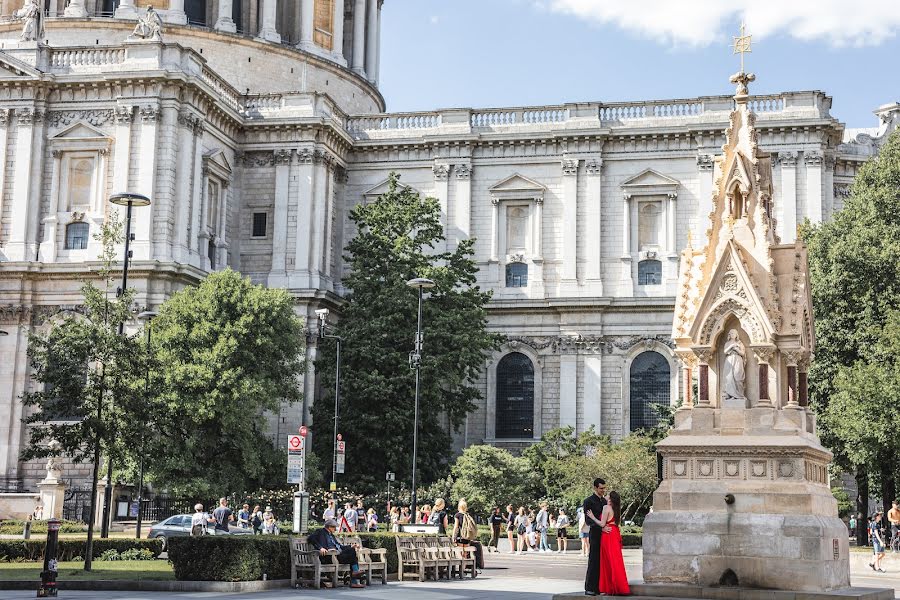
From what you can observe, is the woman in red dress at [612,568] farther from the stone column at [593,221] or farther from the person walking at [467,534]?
the stone column at [593,221]

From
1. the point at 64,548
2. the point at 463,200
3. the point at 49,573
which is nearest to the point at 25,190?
the point at 463,200

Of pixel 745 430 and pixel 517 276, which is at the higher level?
pixel 517 276

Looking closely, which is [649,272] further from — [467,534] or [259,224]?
[467,534]

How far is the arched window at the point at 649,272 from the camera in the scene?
63125 mm

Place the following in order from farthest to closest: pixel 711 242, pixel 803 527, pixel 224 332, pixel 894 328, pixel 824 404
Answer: pixel 224 332, pixel 824 404, pixel 894 328, pixel 711 242, pixel 803 527

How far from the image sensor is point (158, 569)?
28828 millimetres

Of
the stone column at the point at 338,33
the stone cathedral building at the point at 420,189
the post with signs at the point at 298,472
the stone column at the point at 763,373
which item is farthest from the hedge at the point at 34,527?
Answer: the stone column at the point at 338,33

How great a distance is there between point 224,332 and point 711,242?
30972 millimetres

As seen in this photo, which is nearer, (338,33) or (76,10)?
(76,10)

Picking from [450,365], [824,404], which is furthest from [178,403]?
[824,404]

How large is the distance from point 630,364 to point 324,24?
29.9 metres

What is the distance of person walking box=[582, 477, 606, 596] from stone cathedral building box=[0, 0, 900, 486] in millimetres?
38521

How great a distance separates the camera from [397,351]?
185 feet

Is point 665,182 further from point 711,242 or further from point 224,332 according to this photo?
point 711,242
